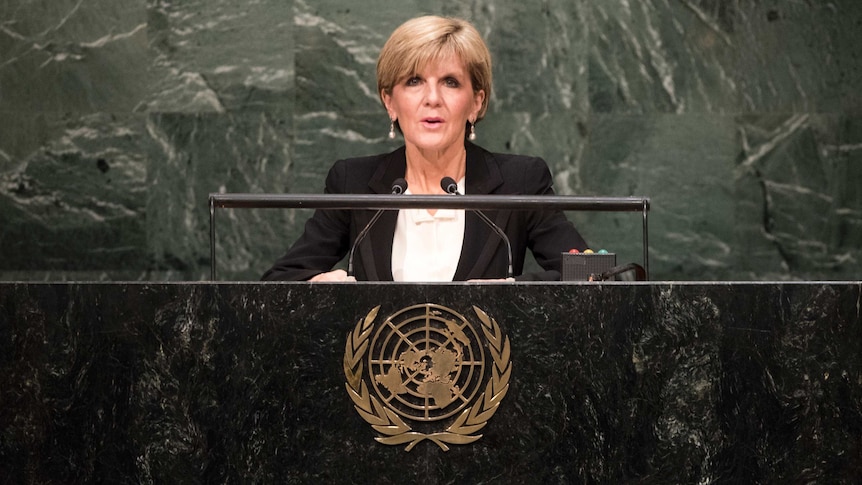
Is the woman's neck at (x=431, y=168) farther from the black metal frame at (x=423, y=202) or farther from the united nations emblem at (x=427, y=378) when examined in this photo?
the united nations emblem at (x=427, y=378)

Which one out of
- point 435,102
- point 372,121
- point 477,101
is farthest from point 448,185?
point 372,121

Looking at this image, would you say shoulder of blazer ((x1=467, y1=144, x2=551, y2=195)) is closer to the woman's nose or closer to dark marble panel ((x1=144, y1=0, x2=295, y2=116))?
the woman's nose

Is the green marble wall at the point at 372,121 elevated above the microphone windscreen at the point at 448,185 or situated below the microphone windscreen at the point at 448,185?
above

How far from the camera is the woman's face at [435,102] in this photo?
311cm

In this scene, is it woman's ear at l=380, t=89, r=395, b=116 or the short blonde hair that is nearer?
the short blonde hair

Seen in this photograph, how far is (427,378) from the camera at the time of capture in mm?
2057

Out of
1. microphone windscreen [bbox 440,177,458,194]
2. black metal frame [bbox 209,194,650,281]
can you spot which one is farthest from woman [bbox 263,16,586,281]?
black metal frame [bbox 209,194,650,281]

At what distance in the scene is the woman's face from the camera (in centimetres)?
311

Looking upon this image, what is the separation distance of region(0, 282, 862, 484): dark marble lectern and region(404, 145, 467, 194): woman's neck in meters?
1.14

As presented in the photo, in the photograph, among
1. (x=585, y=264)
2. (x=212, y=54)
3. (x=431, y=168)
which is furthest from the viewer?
(x=212, y=54)

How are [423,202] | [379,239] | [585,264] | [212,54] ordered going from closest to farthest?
1. [423,202]
2. [585,264]
3. [379,239]
4. [212,54]

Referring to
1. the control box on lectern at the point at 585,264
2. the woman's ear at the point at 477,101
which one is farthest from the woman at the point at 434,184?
the control box on lectern at the point at 585,264

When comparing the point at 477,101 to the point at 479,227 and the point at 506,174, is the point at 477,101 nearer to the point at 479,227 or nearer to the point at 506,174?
the point at 506,174

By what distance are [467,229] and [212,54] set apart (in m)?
1.95
